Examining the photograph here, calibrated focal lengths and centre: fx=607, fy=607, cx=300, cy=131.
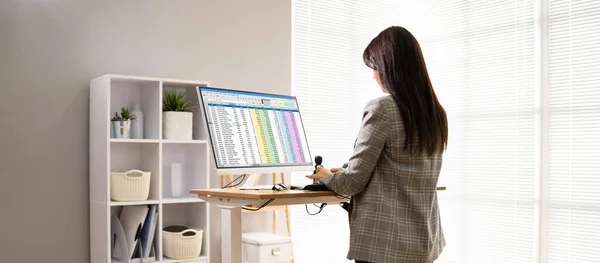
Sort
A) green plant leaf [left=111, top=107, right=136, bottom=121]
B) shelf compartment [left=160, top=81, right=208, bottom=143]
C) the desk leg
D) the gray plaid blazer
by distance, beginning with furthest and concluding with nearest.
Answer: shelf compartment [left=160, top=81, right=208, bottom=143]
green plant leaf [left=111, top=107, right=136, bottom=121]
the desk leg
the gray plaid blazer

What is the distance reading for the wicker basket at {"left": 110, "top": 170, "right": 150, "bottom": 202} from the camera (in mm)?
3198

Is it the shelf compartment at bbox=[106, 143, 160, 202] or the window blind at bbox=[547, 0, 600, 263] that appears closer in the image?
the shelf compartment at bbox=[106, 143, 160, 202]

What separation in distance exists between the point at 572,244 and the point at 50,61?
3348 mm

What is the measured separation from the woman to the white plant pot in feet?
4.87

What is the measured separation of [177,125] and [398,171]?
166 cm

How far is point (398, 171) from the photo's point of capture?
2127 mm

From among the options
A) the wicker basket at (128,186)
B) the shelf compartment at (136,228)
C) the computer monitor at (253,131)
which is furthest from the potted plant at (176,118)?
the computer monitor at (253,131)

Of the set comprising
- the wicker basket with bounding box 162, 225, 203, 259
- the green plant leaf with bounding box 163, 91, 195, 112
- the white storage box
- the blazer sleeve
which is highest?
the green plant leaf with bounding box 163, 91, 195, 112

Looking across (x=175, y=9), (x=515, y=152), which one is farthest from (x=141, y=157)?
(x=515, y=152)

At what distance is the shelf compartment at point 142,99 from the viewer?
3.36m

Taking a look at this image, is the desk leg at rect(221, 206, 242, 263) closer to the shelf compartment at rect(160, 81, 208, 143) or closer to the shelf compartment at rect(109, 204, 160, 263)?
the shelf compartment at rect(109, 204, 160, 263)

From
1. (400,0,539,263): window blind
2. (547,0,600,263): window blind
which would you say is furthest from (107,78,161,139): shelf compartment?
(547,0,600,263): window blind

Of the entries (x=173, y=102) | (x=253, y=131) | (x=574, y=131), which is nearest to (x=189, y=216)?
(x=173, y=102)

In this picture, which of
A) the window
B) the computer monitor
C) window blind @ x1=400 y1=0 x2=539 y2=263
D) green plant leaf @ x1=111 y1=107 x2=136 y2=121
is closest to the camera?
the computer monitor
